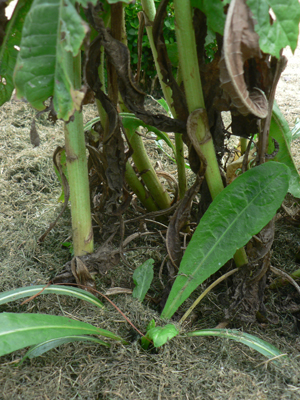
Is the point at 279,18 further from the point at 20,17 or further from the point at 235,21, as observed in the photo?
the point at 20,17

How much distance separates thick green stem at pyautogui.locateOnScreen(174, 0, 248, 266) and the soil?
0.36m

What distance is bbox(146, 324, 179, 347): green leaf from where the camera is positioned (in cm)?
73

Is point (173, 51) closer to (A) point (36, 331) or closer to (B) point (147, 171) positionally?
(B) point (147, 171)

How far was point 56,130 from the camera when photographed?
6.54ft

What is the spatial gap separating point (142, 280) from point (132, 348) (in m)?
0.19

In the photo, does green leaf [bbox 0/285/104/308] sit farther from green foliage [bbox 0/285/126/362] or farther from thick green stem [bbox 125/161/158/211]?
thick green stem [bbox 125/161/158/211]

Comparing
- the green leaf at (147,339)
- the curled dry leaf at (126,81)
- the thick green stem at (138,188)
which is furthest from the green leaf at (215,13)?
the green leaf at (147,339)

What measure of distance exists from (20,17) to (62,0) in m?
0.24

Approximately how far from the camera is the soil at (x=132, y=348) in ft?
2.41

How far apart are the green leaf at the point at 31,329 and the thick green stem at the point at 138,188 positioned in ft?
1.81

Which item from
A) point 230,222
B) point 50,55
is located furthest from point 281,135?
point 50,55

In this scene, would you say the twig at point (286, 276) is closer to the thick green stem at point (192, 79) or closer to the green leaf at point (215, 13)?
the thick green stem at point (192, 79)

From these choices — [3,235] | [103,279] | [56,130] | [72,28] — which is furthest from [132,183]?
[56,130]

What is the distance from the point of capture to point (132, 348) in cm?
82
